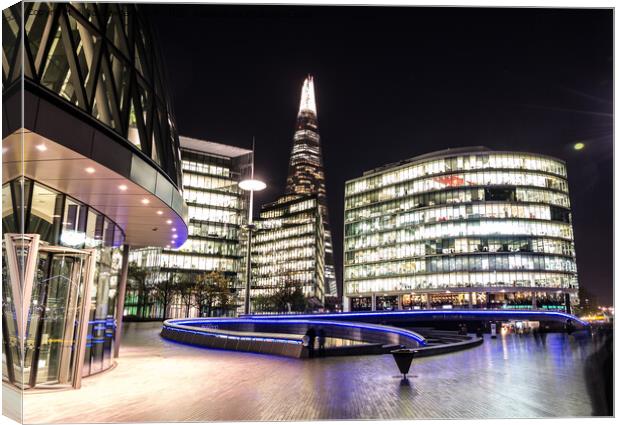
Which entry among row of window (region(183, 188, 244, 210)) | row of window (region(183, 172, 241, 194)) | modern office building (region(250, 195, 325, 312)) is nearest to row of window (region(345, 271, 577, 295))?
row of window (region(183, 188, 244, 210))

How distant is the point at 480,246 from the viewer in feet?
273

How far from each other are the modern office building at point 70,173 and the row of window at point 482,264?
74.8 meters

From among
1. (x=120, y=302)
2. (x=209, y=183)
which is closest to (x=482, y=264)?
(x=209, y=183)

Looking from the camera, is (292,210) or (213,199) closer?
(213,199)

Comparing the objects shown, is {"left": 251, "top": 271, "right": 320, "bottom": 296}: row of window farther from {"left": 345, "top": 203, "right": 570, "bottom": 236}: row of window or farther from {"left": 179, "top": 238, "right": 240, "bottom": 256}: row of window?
{"left": 345, "top": 203, "right": 570, "bottom": 236}: row of window

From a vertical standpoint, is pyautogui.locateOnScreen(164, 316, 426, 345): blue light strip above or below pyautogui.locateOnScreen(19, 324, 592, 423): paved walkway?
above

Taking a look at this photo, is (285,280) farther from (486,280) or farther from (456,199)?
(486,280)

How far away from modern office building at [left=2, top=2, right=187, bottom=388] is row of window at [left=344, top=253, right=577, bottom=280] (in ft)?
246

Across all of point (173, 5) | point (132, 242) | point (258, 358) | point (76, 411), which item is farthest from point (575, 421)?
point (132, 242)

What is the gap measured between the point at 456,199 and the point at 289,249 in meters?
63.9

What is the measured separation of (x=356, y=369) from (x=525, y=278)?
73.2m

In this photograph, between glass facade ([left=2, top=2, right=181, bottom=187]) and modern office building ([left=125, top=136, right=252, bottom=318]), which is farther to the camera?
modern office building ([left=125, top=136, right=252, bottom=318])

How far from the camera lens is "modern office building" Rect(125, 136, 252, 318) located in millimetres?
91312

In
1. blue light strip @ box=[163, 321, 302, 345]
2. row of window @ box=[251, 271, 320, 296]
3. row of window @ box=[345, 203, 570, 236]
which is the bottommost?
blue light strip @ box=[163, 321, 302, 345]
